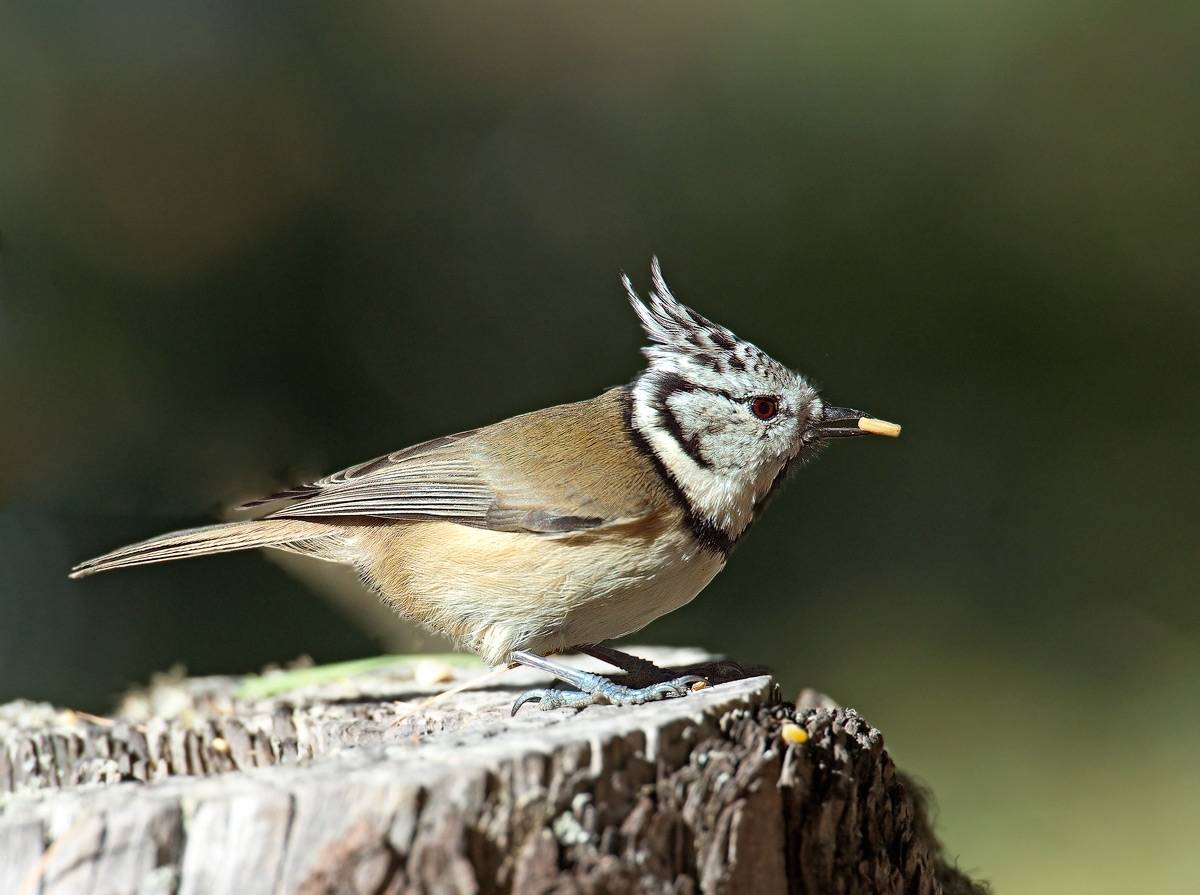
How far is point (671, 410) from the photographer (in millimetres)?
3449

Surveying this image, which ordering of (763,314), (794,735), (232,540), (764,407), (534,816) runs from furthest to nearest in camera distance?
1. (763,314)
2. (232,540)
3. (764,407)
4. (794,735)
5. (534,816)

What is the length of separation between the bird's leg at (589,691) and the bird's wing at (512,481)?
0.37m

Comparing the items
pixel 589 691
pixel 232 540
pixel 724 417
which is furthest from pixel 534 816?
pixel 232 540

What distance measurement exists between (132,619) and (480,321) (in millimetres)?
2212

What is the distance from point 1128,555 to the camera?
20.5 ft

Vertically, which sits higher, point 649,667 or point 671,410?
point 671,410

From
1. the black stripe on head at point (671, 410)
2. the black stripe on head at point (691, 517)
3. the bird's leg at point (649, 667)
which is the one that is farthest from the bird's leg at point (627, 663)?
the black stripe on head at point (671, 410)

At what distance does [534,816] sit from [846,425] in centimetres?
188

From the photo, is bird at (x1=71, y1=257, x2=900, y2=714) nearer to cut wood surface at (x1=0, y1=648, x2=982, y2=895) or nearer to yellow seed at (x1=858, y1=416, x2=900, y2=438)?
yellow seed at (x1=858, y1=416, x2=900, y2=438)

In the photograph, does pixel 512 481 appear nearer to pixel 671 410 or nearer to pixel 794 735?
→ pixel 671 410

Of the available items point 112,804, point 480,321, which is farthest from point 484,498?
point 480,321

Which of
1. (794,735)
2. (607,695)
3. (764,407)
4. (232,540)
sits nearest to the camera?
(794,735)

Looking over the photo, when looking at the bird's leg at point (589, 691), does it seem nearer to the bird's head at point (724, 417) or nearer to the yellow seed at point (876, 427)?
the bird's head at point (724, 417)

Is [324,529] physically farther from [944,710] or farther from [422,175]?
[944,710]
